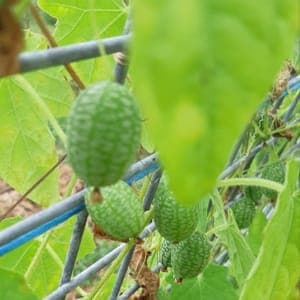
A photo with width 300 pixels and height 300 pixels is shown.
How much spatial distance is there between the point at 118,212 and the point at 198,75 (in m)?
0.60

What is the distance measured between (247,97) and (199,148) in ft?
0.13

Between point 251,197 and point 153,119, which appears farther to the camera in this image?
point 251,197

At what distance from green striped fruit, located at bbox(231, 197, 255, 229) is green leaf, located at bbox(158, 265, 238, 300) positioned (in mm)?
212

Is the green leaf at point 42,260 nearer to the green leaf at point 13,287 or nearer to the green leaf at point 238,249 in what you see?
the green leaf at point 238,249

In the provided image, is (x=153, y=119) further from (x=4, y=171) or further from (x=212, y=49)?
(x=4, y=171)

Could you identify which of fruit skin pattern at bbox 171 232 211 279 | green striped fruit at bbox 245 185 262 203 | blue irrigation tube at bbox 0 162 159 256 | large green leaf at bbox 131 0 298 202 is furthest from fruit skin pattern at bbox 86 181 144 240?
green striped fruit at bbox 245 185 262 203

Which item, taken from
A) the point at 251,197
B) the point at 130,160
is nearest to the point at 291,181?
the point at 130,160

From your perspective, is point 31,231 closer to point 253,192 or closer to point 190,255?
point 190,255

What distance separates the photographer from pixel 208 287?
1588 millimetres

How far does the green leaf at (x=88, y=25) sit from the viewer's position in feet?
4.76

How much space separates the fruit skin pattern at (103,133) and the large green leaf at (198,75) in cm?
21

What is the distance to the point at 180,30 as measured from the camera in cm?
43

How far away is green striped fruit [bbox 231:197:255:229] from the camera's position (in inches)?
70.7

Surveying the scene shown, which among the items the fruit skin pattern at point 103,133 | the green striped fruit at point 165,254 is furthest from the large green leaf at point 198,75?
the green striped fruit at point 165,254
